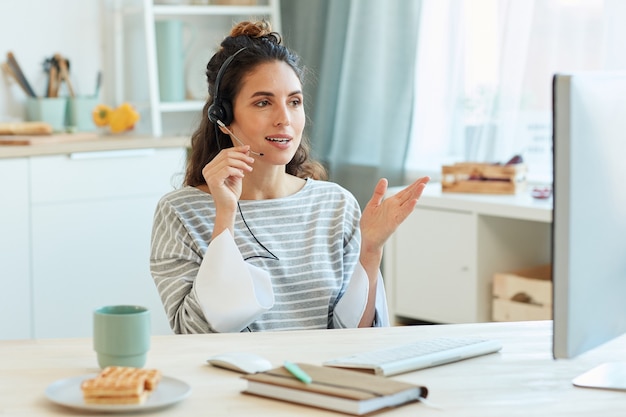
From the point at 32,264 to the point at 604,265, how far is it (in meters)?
2.53

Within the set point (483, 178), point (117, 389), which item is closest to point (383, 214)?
point (117, 389)

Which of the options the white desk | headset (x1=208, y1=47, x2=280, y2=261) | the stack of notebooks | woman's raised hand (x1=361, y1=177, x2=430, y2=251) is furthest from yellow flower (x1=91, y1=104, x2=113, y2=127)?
the stack of notebooks

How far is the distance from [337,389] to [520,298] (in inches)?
80.0

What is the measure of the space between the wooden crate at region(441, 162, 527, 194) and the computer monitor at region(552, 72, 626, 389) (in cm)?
196

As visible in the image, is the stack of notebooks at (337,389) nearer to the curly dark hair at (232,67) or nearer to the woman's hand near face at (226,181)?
the woman's hand near face at (226,181)

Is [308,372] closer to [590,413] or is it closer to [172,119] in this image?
[590,413]

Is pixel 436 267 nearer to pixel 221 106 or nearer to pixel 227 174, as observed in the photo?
pixel 221 106

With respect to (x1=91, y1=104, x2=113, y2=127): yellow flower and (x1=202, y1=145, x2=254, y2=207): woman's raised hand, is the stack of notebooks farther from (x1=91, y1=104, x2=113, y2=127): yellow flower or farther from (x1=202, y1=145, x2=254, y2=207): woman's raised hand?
(x1=91, y1=104, x2=113, y2=127): yellow flower

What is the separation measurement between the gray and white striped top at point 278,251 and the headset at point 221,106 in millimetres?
161

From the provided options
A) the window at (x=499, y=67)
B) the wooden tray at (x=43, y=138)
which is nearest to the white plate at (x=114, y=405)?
the wooden tray at (x=43, y=138)

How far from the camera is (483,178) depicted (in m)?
3.44

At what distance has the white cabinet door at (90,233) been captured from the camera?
11.6 ft

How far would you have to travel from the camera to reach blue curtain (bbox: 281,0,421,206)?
3.95m

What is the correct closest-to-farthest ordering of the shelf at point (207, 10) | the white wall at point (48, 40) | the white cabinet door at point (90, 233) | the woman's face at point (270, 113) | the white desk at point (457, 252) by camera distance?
the woman's face at point (270, 113) < the white desk at point (457, 252) < the white cabinet door at point (90, 233) < the white wall at point (48, 40) < the shelf at point (207, 10)
